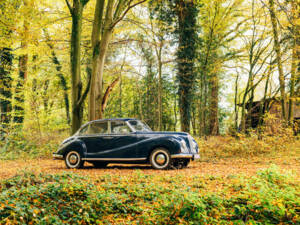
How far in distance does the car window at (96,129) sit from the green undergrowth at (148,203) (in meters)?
3.41

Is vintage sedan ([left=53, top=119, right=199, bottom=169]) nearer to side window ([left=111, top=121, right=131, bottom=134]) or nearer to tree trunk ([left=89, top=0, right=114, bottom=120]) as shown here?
side window ([left=111, top=121, right=131, bottom=134])

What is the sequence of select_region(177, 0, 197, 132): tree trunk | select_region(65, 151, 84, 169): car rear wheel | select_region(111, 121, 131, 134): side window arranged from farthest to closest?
select_region(177, 0, 197, 132): tree trunk, select_region(65, 151, 84, 169): car rear wheel, select_region(111, 121, 131, 134): side window

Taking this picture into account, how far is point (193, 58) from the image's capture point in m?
16.5

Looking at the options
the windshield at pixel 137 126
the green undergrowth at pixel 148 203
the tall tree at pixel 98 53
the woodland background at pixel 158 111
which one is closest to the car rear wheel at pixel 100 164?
the woodland background at pixel 158 111

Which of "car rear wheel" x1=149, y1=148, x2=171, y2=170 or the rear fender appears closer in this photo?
the rear fender

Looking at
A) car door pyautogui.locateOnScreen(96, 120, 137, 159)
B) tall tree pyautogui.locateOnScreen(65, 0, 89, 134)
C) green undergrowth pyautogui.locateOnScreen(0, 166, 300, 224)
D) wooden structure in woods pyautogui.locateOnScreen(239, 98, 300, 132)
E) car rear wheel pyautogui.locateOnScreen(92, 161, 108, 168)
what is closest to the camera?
green undergrowth pyautogui.locateOnScreen(0, 166, 300, 224)

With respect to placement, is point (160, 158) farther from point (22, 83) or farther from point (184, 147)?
point (22, 83)

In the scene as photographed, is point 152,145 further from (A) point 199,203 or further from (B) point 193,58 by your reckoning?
(B) point 193,58

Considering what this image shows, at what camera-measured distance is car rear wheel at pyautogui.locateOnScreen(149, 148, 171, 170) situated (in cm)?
880

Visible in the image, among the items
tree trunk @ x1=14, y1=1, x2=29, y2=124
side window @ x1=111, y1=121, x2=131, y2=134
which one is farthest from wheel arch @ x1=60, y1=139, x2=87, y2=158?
tree trunk @ x1=14, y1=1, x2=29, y2=124

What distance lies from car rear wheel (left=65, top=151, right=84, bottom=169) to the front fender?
5.5 inches

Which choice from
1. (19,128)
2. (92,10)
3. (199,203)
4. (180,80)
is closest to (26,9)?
(92,10)

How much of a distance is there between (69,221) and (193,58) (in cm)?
1345

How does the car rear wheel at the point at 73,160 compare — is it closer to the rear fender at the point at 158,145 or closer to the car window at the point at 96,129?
the car window at the point at 96,129
